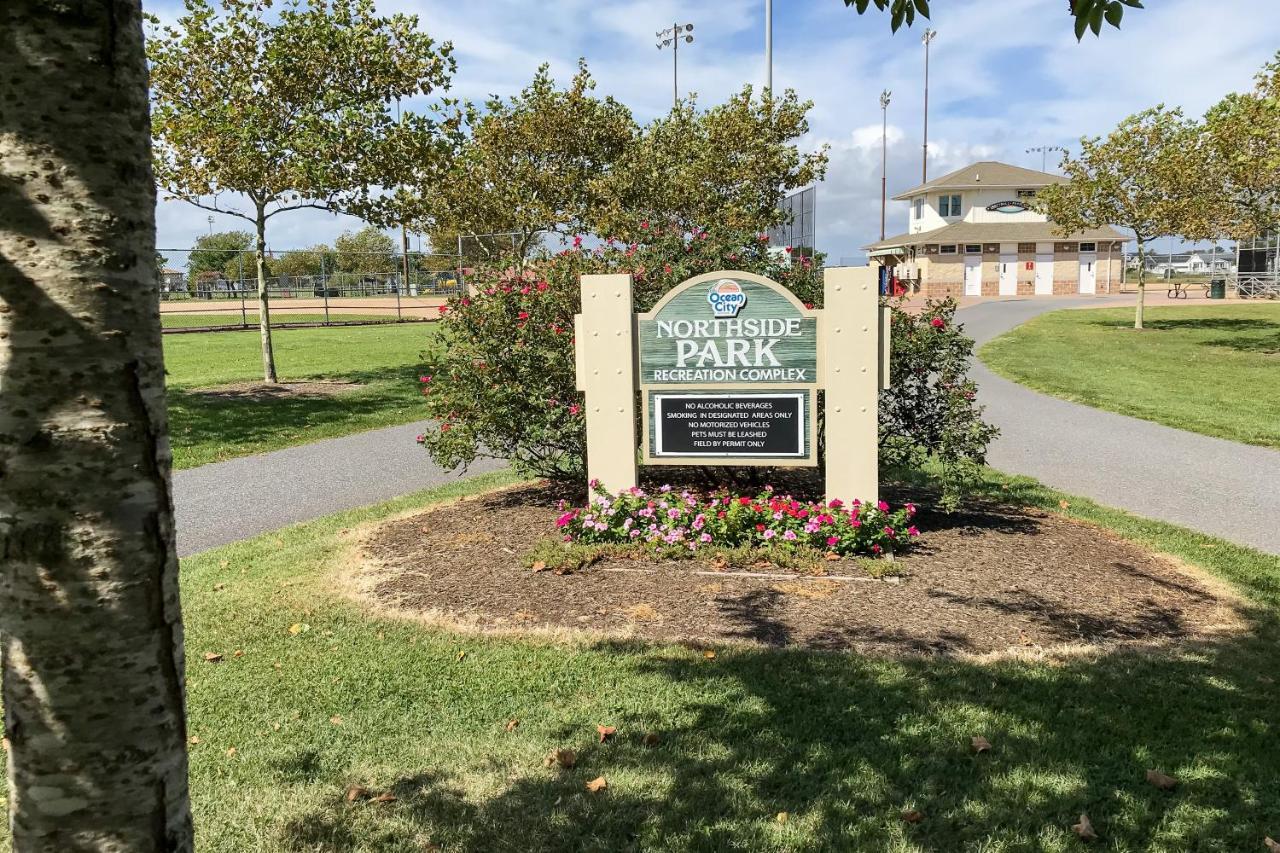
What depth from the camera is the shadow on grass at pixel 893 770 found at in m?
3.20

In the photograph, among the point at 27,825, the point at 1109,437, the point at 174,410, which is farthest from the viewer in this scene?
the point at 174,410

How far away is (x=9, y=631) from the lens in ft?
5.82

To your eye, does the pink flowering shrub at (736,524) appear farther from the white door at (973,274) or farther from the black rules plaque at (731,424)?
the white door at (973,274)

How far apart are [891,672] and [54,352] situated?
Answer: 3784mm

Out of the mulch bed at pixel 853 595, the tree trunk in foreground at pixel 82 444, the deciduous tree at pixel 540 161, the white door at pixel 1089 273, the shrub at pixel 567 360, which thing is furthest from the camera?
the white door at pixel 1089 273

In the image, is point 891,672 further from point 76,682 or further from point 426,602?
point 76,682

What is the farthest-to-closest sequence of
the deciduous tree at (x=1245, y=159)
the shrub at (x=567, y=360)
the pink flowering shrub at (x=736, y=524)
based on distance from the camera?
the deciduous tree at (x=1245, y=159), the shrub at (x=567, y=360), the pink flowering shrub at (x=736, y=524)

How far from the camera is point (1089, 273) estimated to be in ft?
176

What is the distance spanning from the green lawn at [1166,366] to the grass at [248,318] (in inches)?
854

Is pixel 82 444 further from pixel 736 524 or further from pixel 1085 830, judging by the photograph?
pixel 736 524

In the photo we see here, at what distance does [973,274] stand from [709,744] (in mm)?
53785

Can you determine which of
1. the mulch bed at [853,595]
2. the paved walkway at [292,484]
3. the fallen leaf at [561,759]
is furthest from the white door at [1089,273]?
the fallen leaf at [561,759]

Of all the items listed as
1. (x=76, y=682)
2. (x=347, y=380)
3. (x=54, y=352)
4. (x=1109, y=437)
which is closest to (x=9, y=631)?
(x=76, y=682)

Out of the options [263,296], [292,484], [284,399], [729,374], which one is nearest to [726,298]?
[729,374]
